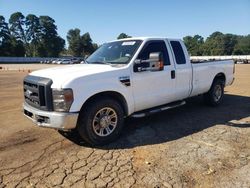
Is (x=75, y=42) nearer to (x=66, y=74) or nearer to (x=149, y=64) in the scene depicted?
(x=149, y=64)

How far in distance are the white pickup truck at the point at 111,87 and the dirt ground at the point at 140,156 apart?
0.46 meters

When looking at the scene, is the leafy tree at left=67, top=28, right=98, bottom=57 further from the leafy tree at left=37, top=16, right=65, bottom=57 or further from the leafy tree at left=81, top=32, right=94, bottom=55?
the leafy tree at left=37, top=16, right=65, bottom=57

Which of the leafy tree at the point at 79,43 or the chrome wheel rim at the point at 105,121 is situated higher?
the leafy tree at the point at 79,43

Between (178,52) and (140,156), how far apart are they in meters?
3.08

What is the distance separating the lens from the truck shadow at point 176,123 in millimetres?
5270

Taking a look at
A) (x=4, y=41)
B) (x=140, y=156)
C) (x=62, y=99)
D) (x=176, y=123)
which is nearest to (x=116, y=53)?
(x=62, y=99)

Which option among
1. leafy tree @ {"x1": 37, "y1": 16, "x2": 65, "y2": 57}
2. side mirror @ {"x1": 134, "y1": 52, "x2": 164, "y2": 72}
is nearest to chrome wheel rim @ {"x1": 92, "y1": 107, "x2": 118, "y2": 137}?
side mirror @ {"x1": 134, "y1": 52, "x2": 164, "y2": 72}

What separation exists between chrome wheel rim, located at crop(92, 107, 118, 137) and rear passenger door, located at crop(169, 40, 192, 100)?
194 centimetres

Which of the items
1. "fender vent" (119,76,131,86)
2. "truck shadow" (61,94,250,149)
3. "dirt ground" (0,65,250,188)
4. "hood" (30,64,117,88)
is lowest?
"dirt ground" (0,65,250,188)

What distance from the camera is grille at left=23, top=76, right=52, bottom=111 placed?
15.0 feet

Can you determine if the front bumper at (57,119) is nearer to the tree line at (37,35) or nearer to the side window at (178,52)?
the side window at (178,52)

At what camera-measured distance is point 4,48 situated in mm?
98000

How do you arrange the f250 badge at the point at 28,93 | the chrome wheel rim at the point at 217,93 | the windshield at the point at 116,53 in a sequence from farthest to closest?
the chrome wheel rim at the point at 217,93 → the windshield at the point at 116,53 → the f250 badge at the point at 28,93

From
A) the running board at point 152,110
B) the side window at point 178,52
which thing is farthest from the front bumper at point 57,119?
the side window at point 178,52
